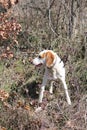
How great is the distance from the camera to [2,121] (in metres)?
5.37

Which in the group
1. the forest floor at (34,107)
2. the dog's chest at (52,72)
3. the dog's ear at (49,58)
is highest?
the dog's ear at (49,58)

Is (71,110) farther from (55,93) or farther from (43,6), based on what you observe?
(43,6)

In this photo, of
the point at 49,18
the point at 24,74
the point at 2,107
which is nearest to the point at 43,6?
the point at 49,18

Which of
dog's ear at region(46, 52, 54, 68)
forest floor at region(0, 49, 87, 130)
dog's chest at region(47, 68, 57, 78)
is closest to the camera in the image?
forest floor at region(0, 49, 87, 130)

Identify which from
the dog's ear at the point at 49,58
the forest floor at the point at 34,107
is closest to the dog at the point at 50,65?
the dog's ear at the point at 49,58

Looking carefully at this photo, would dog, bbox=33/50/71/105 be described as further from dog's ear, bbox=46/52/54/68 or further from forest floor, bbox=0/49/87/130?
forest floor, bbox=0/49/87/130

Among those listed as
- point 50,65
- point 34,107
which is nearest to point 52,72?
point 50,65

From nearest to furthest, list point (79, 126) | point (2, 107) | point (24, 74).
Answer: point (79, 126)
point (2, 107)
point (24, 74)

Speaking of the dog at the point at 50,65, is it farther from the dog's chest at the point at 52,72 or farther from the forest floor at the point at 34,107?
the forest floor at the point at 34,107

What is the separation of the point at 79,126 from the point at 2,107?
1.11 m

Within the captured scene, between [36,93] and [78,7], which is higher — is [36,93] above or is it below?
below

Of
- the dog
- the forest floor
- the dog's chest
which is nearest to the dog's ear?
the dog

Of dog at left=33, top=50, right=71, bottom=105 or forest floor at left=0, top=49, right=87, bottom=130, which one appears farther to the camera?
dog at left=33, top=50, right=71, bottom=105

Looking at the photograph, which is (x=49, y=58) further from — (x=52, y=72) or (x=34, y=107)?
(x=34, y=107)
